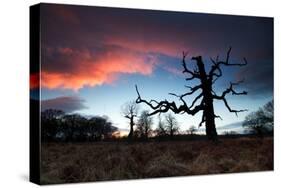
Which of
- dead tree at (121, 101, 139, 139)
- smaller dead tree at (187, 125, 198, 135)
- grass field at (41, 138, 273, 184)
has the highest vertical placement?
dead tree at (121, 101, 139, 139)

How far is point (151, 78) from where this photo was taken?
35.6 feet

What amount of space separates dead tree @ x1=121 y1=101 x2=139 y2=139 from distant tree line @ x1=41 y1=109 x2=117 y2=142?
290 mm

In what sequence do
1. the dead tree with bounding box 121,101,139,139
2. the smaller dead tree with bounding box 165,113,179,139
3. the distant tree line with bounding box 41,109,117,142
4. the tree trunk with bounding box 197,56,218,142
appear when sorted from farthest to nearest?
1. the tree trunk with bounding box 197,56,218,142
2. the smaller dead tree with bounding box 165,113,179,139
3. the dead tree with bounding box 121,101,139,139
4. the distant tree line with bounding box 41,109,117,142

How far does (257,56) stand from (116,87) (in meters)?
2.74

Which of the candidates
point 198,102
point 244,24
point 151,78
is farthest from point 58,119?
point 244,24

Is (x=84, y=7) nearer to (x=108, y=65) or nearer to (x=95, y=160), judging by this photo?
(x=108, y=65)

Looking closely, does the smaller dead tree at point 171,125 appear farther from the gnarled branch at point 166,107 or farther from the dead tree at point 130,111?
the dead tree at point 130,111

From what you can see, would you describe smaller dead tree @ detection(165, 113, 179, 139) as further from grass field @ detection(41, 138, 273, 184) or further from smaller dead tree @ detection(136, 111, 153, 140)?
smaller dead tree @ detection(136, 111, 153, 140)

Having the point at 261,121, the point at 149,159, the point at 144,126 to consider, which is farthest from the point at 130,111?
the point at 261,121

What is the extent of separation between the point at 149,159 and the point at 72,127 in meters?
1.38

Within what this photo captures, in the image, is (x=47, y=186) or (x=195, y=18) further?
(x=195, y=18)

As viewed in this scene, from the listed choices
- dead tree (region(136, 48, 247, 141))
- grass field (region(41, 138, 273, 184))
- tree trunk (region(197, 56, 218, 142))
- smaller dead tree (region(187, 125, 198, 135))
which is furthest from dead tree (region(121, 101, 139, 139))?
tree trunk (region(197, 56, 218, 142))

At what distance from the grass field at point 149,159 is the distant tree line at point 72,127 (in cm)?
11

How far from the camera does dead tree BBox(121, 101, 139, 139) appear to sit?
10609mm
